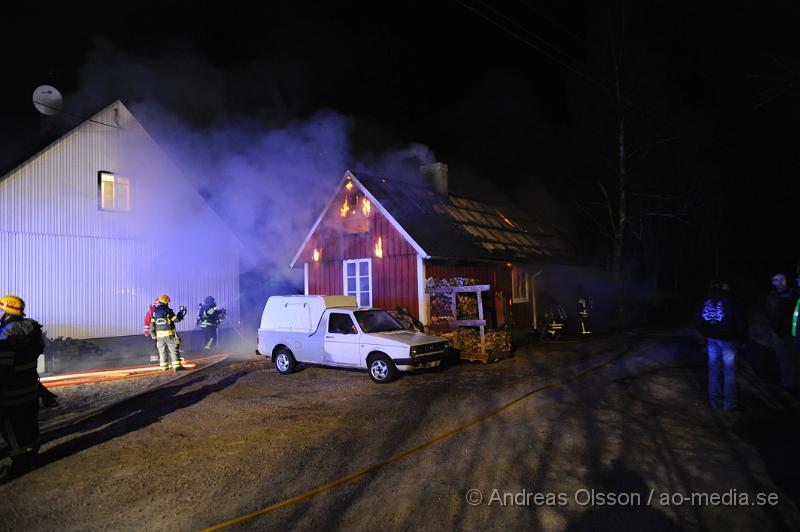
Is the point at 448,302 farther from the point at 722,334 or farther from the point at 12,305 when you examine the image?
the point at 12,305

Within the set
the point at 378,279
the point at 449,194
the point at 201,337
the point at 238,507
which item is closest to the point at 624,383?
the point at 238,507

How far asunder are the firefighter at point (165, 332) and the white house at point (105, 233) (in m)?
4.36

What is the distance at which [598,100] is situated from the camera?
21.8 m

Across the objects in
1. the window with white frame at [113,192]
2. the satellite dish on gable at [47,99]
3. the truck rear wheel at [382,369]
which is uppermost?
the satellite dish on gable at [47,99]

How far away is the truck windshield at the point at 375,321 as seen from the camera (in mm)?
11516

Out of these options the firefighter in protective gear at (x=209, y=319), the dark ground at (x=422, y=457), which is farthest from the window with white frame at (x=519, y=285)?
the firefighter in protective gear at (x=209, y=319)

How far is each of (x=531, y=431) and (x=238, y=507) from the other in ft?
12.4

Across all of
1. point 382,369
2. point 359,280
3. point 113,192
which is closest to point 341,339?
point 382,369

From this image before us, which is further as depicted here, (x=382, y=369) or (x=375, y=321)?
(x=375, y=321)

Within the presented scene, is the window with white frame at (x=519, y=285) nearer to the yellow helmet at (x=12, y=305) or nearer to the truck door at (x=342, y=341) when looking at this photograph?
the truck door at (x=342, y=341)

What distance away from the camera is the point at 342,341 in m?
11.3

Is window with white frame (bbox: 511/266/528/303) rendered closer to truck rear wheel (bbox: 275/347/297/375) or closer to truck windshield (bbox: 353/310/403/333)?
truck windshield (bbox: 353/310/403/333)

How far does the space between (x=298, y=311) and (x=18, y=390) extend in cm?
684

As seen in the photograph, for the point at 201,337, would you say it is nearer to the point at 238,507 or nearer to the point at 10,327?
the point at 10,327
